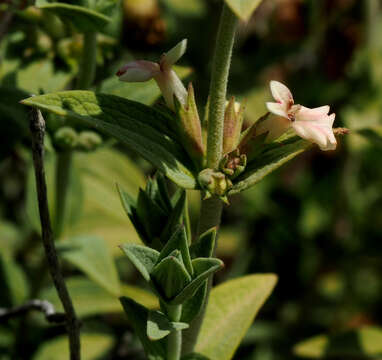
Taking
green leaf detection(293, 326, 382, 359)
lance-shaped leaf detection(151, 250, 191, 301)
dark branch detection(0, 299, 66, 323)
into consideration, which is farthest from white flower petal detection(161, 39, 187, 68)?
green leaf detection(293, 326, 382, 359)

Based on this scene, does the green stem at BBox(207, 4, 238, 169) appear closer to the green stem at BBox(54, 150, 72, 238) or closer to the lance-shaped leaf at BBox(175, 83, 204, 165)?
the lance-shaped leaf at BBox(175, 83, 204, 165)

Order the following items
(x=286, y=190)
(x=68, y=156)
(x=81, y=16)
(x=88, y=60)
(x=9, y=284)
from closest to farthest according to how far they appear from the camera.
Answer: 1. (x=81, y=16)
2. (x=88, y=60)
3. (x=68, y=156)
4. (x=9, y=284)
5. (x=286, y=190)

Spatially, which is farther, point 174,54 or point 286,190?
point 286,190

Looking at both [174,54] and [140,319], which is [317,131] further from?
[140,319]

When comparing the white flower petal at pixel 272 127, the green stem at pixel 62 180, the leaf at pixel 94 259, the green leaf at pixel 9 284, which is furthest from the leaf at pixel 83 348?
the white flower petal at pixel 272 127

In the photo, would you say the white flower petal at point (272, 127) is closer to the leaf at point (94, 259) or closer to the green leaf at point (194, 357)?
the green leaf at point (194, 357)

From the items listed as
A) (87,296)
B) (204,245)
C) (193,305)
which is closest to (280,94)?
(204,245)

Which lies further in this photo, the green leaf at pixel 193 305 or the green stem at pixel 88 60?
the green stem at pixel 88 60
